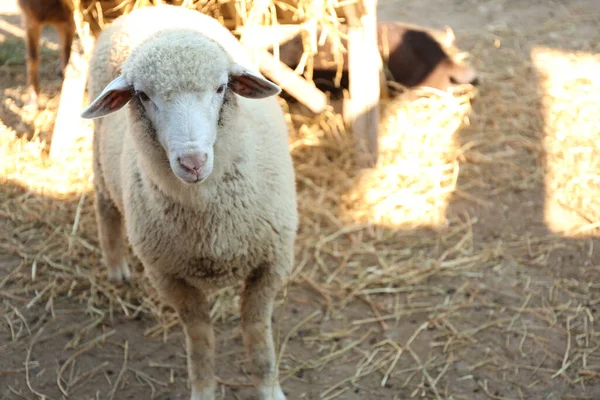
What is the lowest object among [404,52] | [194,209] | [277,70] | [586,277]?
[586,277]

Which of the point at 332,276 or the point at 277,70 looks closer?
the point at 332,276

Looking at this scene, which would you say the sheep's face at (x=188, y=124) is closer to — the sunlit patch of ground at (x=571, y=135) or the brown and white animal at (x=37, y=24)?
the sunlit patch of ground at (x=571, y=135)

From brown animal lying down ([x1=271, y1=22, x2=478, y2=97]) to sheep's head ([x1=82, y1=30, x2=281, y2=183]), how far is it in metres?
2.73

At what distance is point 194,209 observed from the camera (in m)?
2.43

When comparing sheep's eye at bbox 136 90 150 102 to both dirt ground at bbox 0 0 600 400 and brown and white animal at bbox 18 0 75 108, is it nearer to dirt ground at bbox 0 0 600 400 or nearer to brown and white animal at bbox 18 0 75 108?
dirt ground at bbox 0 0 600 400

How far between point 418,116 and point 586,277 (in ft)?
5.75

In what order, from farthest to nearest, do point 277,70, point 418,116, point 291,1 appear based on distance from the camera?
point 418,116
point 277,70
point 291,1

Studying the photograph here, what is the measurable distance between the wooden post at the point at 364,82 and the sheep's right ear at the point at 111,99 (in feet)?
7.05

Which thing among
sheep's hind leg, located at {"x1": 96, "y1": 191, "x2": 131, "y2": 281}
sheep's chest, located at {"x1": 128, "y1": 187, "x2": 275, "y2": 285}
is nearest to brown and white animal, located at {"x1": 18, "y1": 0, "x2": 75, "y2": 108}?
sheep's hind leg, located at {"x1": 96, "y1": 191, "x2": 131, "y2": 281}

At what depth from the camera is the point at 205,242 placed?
8.05ft

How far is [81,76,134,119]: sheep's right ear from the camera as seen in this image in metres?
2.23

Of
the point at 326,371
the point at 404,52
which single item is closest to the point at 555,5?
the point at 404,52

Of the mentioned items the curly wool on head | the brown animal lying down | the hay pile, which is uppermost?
the curly wool on head

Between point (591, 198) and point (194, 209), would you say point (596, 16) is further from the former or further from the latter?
point (194, 209)
